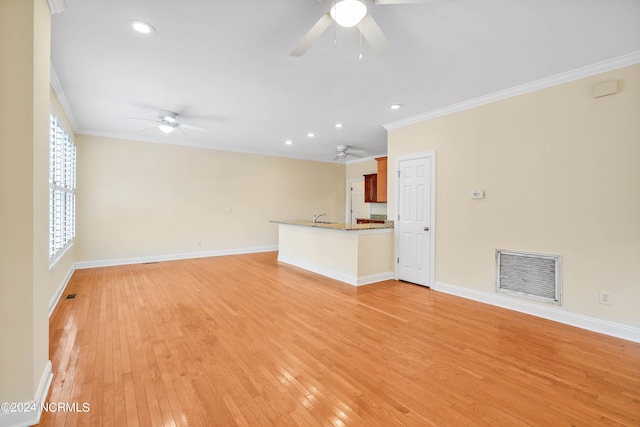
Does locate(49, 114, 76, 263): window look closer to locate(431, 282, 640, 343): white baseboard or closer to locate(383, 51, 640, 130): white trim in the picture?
locate(383, 51, 640, 130): white trim

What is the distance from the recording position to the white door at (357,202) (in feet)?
29.1

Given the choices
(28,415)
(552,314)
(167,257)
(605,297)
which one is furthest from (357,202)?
(28,415)

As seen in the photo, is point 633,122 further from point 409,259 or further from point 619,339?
point 409,259

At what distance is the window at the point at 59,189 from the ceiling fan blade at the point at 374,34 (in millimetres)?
3452

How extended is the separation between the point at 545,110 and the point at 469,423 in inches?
132

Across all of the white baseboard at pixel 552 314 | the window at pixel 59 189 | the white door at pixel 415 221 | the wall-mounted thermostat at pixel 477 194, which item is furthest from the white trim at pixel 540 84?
the window at pixel 59 189

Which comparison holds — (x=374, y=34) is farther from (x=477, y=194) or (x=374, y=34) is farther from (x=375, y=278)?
(x=375, y=278)

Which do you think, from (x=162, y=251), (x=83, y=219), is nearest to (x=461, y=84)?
(x=162, y=251)

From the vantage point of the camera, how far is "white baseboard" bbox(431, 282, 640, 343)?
268 cm

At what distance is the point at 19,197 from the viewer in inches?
62.1

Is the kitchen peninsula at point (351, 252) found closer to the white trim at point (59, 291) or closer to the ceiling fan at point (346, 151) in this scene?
the ceiling fan at point (346, 151)

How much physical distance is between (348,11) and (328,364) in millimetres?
2509

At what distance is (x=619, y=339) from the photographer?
266cm

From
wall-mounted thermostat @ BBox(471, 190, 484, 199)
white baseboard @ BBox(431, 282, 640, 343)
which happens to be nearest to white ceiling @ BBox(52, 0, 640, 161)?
wall-mounted thermostat @ BBox(471, 190, 484, 199)
